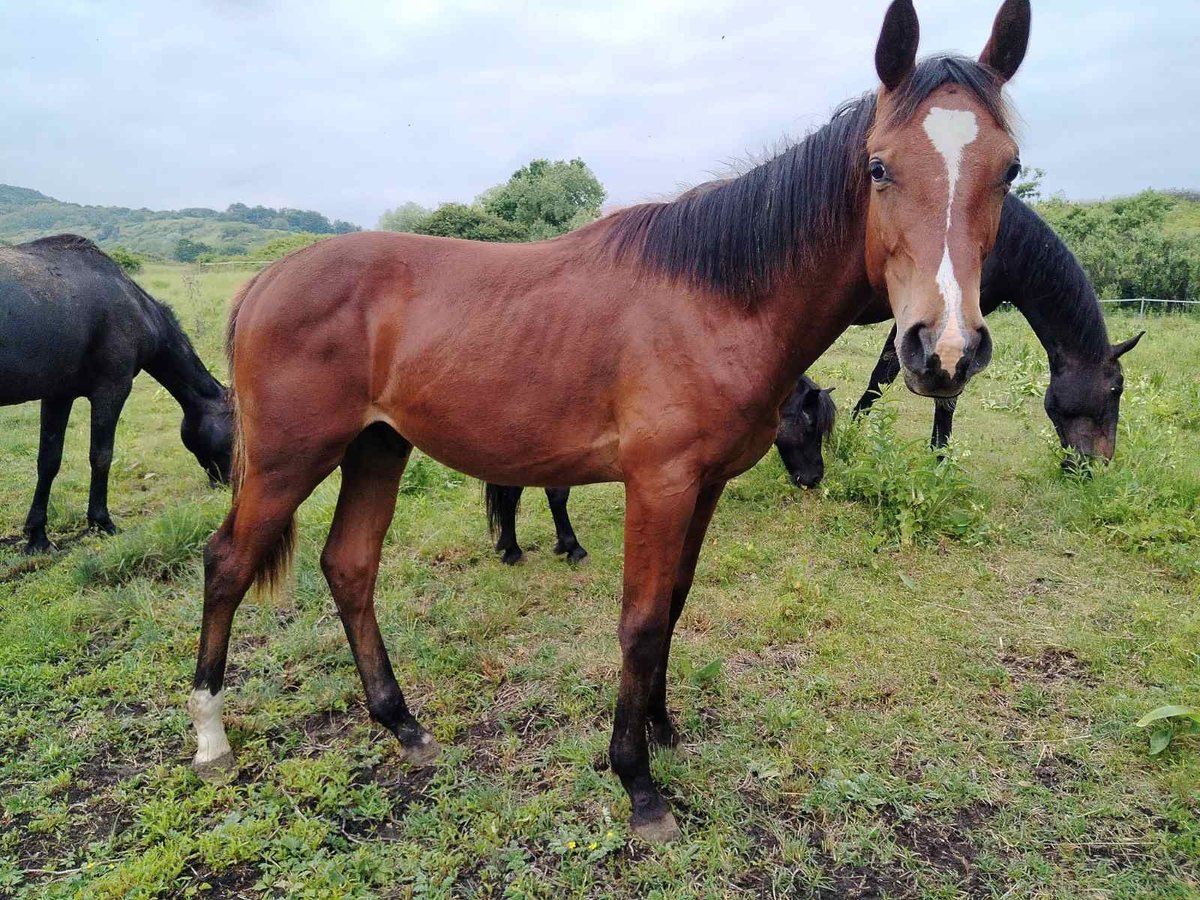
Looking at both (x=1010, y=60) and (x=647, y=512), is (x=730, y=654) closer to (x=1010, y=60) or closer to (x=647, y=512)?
(x=647, y=512)

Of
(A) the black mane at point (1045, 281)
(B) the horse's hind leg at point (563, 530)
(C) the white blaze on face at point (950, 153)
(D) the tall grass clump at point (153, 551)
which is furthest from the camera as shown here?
(A) the black mane at point (1045, 281)

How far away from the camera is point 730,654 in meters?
3.56

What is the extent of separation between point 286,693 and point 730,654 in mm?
2349

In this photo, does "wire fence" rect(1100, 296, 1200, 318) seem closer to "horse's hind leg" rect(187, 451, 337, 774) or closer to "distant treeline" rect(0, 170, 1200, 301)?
"distant treeline" rect(0, 170, 1200, 301)

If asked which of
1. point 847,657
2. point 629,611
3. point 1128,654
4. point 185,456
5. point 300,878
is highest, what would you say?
point 629,611

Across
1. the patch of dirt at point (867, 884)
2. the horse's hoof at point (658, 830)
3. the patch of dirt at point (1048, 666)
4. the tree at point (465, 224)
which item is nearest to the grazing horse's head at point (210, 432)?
the horse's hoof at point (658, 830)

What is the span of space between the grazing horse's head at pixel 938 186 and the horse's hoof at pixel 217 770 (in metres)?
2.99

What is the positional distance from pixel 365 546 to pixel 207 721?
97 centimetres

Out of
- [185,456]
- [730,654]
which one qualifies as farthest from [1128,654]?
[185,456]

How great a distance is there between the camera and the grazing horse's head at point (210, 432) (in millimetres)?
6008

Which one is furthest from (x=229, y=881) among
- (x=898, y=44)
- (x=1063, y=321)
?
(x=1063, y=321)

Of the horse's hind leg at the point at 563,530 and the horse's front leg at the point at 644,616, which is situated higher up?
the horse's front leg at the point at 644,616

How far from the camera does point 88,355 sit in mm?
5297

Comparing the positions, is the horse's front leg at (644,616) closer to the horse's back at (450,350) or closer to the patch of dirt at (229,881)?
the horse's back at (450,350)
